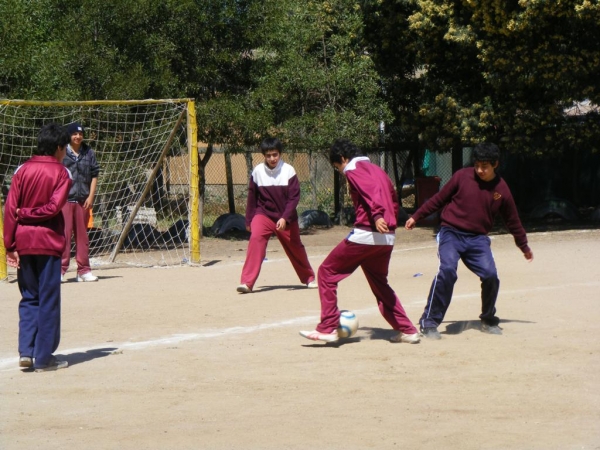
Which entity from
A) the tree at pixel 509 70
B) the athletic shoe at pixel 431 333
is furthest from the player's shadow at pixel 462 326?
the tree at pixel 509 70

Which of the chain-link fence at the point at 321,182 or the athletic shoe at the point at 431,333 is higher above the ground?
the chain-link fence at the point at 321,182

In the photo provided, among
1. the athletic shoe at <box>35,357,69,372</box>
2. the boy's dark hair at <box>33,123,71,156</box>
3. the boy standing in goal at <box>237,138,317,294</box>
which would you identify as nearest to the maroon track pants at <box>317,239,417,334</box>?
the athletic shoe at <box>35,357,69,372</box>

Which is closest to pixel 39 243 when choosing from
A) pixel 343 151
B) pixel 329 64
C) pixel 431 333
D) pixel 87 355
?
pixel 87 355

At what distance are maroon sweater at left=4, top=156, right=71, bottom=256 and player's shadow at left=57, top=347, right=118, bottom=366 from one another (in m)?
0.96

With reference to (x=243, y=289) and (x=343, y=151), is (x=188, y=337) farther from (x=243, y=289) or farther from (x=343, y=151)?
(x=243, y=289)

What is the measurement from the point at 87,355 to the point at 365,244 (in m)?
2.44

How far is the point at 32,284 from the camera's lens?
23.2 feet

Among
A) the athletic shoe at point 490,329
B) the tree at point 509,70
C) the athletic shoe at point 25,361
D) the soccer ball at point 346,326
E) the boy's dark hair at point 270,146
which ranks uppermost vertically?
the tree at point 509,70

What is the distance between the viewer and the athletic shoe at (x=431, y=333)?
26.3 feet

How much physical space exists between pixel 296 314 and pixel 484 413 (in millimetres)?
3926

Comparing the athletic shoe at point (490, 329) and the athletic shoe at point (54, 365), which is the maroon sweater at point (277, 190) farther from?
the athletic shoe at point (54, 365)

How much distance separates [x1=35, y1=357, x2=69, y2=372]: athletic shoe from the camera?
7.08m

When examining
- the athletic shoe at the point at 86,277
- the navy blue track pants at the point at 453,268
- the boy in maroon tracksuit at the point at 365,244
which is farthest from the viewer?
the athletic shoe at the point at 86,277

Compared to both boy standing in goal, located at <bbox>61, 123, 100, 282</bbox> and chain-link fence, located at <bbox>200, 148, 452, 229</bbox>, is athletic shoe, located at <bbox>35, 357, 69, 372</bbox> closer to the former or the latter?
boy standing in goal, located at <bbox>61, 123, 100, 282</bbox>
